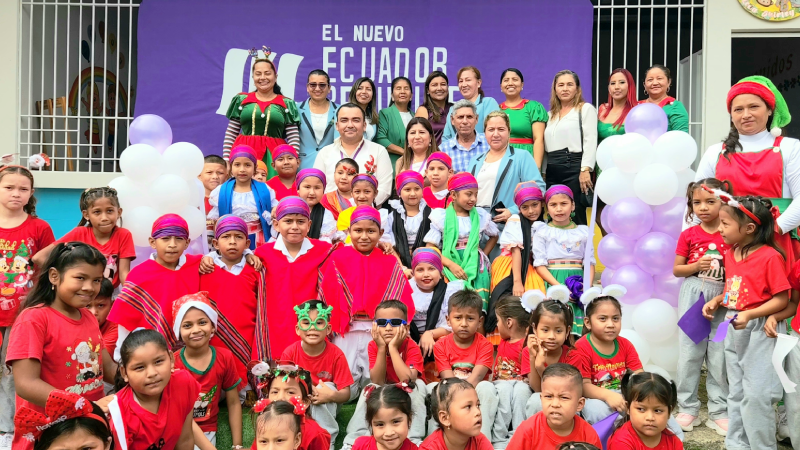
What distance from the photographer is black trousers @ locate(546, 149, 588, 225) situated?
20.5 feet

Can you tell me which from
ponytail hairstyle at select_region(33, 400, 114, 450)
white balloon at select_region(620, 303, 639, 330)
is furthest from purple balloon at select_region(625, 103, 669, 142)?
ponytail hairstyle at select_region(33, 400, 114, 450)

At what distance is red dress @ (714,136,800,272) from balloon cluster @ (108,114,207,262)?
3343mm

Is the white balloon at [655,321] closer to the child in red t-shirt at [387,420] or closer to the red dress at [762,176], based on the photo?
the red dress at [762,176]

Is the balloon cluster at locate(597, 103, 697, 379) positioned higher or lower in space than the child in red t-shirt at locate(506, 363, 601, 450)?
higher

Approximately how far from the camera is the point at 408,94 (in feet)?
22.5

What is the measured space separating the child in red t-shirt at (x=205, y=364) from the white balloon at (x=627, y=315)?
2.37 metres

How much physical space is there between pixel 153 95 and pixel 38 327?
5.00 m

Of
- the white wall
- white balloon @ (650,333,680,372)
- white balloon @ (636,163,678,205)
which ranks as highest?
the white wall

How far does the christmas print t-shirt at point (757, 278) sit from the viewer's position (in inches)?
163

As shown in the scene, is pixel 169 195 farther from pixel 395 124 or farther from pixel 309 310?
pixel 395 124

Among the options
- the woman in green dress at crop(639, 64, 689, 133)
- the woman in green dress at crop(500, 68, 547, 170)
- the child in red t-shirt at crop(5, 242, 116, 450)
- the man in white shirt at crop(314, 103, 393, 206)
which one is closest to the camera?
the child in red t-shirt at crop(5, 242, 116, 450)

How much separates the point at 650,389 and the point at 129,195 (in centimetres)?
341

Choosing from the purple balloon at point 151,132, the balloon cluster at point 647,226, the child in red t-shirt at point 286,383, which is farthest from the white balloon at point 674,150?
the purple balloon at point 151,132

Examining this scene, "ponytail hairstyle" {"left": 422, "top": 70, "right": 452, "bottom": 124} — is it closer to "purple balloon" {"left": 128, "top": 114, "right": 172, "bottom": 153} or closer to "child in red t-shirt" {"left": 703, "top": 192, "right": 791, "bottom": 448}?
"purple balloon" {"left": 128, "top": 114, "right": 172, "bottom": 153}
